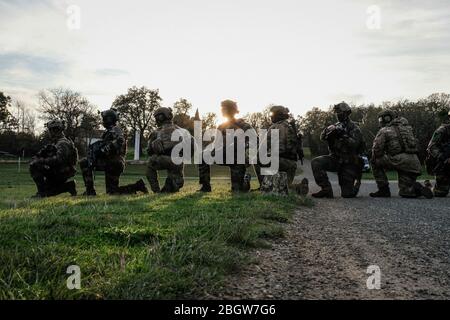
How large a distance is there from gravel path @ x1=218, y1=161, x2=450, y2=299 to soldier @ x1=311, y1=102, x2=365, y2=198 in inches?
192

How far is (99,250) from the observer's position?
3.99m

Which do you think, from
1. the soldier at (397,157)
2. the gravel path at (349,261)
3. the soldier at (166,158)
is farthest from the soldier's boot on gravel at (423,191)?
the soldier at (166,158)

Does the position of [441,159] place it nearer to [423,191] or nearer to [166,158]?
[423,191]

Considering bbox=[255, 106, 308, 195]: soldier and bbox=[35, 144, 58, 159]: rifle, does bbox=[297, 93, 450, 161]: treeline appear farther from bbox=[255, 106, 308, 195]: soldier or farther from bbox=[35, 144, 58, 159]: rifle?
bbox=[35, 144, 58, 159]: rifle

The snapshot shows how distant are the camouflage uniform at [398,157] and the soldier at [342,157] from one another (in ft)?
3.47

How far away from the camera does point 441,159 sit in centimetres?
1402

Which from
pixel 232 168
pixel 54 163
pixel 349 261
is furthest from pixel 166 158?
pixel 349 261

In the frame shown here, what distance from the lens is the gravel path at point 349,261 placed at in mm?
3410

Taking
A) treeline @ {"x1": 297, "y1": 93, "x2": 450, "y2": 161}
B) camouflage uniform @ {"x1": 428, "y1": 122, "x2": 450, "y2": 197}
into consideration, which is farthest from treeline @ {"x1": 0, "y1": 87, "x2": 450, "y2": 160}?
camouflage uniform @ {"x1": 428, "y1": 122, "x2": 450, "y2": 197}

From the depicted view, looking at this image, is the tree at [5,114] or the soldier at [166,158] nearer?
the soldier at [166,158]

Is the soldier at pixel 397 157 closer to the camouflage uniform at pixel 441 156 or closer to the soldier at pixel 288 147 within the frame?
the camouflage uniform at pixel 441 156
